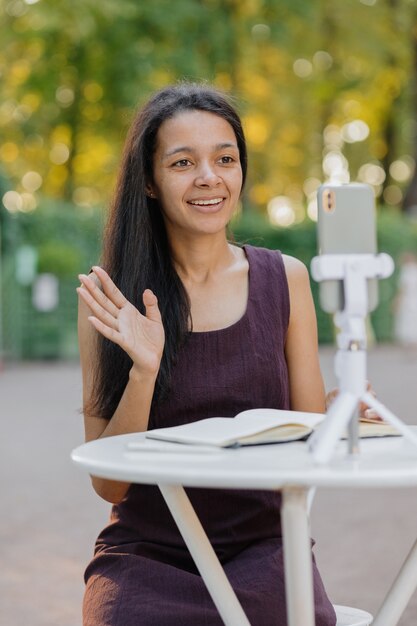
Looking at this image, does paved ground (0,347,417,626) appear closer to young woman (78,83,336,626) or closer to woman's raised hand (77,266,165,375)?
young woman (78,83,336,626)

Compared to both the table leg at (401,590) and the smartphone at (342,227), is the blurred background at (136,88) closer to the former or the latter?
the table leg at (401,590)

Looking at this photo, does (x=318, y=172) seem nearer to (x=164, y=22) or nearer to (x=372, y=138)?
(x=372, y=138)

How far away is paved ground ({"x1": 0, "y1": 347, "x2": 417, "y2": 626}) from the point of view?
493 centimetres

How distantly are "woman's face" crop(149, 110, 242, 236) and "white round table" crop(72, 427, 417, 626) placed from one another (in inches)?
28.6

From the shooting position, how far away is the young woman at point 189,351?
2750 mm

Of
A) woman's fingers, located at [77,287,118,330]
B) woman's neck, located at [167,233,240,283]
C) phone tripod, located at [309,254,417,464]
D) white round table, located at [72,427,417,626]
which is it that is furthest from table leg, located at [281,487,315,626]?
woman's neck, located at [167,233,240,283]

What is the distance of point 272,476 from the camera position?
6.45ft

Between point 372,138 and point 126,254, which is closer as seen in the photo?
point 126,254

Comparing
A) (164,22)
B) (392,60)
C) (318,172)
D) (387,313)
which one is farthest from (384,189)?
(164,22)

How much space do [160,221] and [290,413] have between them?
0.86 m

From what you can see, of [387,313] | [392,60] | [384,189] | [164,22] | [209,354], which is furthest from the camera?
[384,189]

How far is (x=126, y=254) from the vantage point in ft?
10.1

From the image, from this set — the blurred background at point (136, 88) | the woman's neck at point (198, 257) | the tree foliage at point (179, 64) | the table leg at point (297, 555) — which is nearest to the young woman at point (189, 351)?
the woman's neck at point (198, 257)

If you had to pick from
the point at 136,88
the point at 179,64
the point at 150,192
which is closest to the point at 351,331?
the point at 150,192
